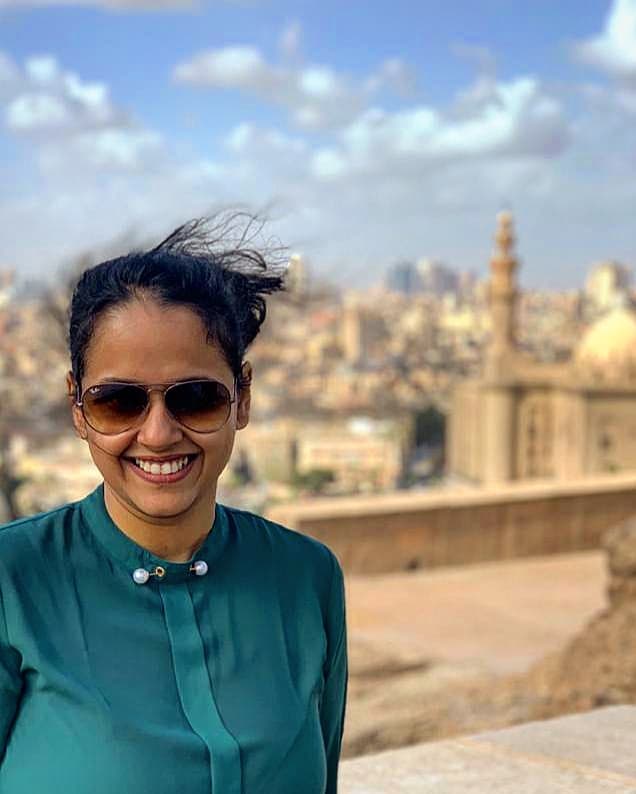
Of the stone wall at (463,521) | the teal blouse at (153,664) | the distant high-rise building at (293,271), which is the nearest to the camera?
the teal blouse at (153,664)

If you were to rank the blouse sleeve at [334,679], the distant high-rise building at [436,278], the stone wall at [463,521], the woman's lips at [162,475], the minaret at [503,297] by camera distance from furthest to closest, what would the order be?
the distant high-rise building at [436,278] < the minaret at [503,297] < the stone wall at [463,521] < the blouse sleeve at [334,679] < the woman's lips at [162,475]

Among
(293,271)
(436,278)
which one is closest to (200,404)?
(293,271)

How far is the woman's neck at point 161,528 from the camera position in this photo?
3.77ft

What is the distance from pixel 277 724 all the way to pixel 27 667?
0.26 metres

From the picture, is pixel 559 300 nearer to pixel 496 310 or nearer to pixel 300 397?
pixel 300 397

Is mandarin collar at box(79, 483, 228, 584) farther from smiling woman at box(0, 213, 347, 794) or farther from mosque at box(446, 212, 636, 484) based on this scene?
mosque at box(446, 212, 636, 484)

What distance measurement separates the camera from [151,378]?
1125mm

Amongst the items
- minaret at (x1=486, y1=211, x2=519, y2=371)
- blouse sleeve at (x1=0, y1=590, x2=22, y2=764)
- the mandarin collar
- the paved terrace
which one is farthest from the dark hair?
minaret at (x1=486, y1=211, x2=519, y2=371)

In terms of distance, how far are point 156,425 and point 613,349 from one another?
3718 cm

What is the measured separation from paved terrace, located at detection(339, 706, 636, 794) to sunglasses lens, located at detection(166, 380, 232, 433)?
1012 millimetres

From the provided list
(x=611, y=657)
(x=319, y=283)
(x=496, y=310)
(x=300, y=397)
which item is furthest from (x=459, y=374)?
(x=611, y=657)

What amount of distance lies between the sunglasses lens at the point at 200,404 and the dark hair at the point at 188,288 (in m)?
0.05

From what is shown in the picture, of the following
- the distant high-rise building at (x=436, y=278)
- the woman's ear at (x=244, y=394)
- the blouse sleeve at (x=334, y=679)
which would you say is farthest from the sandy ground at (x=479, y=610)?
the distant high-rise building at (x=436, y=278)

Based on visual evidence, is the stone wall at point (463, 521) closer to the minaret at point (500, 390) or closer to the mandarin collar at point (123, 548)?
the mandarin collar at point (123, 548)
